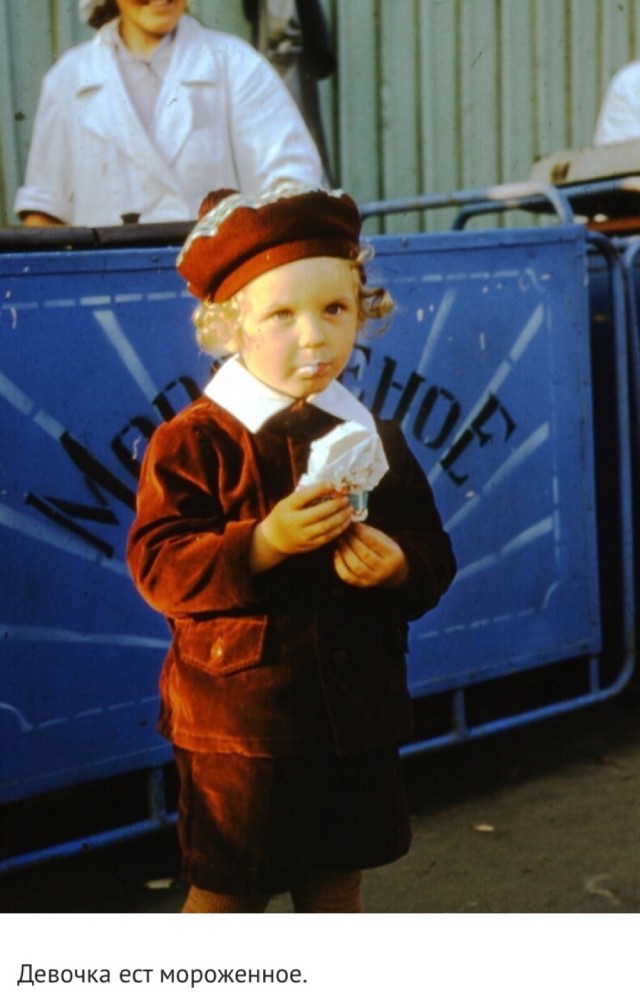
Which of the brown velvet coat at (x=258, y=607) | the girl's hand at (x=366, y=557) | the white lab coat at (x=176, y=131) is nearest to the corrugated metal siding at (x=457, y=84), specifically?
the white lab coat at (x=176, y=131)

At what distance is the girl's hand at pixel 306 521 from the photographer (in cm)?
168

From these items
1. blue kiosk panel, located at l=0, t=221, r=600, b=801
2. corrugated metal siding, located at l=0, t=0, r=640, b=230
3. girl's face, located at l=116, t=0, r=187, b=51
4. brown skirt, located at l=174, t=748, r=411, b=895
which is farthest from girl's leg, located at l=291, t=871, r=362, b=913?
corrugated metal siding, located at l=0, t=0, r=640, b=230

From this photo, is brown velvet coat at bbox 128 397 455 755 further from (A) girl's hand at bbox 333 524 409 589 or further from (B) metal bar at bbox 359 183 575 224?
(B) metal bar at bbox 359 183 575 224

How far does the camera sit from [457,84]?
594 cm

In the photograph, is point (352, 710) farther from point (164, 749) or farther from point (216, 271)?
point (164, 749)

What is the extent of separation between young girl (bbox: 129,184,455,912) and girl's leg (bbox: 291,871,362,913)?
67 millimetres

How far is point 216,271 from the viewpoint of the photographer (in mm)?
1822

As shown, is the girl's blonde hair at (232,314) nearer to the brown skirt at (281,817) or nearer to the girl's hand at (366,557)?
the girl's hand at (366,557)

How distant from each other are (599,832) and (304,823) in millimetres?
1615

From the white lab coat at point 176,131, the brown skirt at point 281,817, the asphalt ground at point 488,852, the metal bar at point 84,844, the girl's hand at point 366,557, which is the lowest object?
the asphalt ground at point 488,852

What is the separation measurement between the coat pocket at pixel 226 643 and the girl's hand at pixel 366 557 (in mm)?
138

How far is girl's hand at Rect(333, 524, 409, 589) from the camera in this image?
1.77 metres

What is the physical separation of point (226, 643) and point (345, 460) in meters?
0.33
